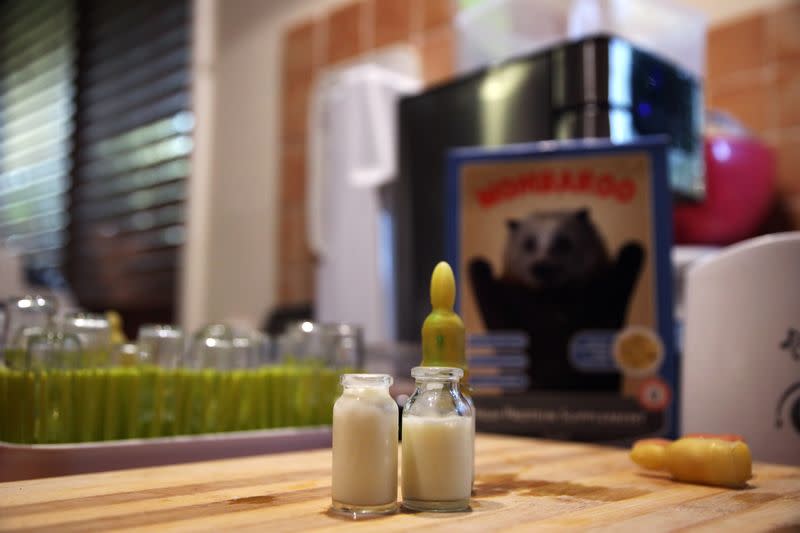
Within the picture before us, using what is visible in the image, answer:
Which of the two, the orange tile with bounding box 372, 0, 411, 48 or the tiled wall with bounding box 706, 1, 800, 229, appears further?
the orange tile with bounding box 372, 0, 411, 48

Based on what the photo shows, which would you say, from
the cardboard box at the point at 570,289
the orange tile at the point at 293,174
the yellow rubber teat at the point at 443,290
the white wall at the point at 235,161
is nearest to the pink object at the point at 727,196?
the cardboard box at the point at 570,289

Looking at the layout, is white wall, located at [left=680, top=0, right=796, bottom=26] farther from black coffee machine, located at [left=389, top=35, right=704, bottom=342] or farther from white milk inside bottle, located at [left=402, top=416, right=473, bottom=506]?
white milk inside bottle, located at [left=402, top=416, right=473, bottom=506]

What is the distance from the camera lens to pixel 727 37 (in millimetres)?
1414

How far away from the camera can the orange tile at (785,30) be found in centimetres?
132

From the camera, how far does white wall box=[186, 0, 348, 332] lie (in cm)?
234

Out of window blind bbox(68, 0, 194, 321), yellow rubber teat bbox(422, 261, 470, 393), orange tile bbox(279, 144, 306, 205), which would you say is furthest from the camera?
window blind bbox(68, 0, 194, 321)

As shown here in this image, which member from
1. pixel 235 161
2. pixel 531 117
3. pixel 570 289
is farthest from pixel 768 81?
pixel 235 161

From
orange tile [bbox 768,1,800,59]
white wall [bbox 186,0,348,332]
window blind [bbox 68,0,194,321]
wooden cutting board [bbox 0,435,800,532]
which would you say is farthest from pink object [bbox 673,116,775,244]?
window blind [bbox 68,0,194,321]

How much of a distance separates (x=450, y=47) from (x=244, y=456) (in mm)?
1335

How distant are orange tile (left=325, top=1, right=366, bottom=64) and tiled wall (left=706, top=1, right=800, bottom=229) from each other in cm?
95

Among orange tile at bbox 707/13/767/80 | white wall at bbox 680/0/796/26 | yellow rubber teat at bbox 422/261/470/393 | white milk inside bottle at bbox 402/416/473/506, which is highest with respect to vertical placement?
white wall at bbox 680/0/796/26

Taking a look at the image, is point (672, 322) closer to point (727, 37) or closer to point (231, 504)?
point (231, 504)

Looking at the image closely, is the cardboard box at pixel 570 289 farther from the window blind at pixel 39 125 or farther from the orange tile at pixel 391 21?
the window blind at pixel 39 125

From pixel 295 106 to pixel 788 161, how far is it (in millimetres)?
1337
